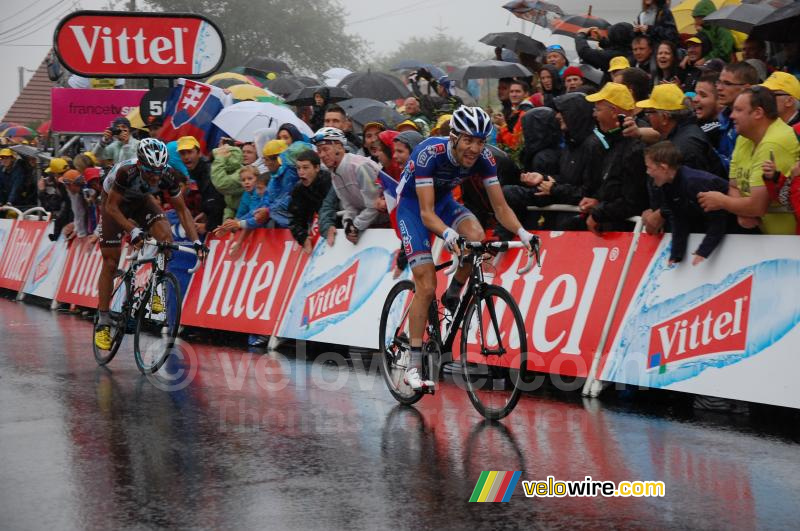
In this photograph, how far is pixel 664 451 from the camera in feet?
22.4

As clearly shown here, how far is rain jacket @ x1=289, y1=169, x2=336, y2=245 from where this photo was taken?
12.6 metres

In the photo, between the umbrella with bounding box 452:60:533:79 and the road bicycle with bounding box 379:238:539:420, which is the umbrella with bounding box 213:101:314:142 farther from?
the road bicycle with bounding box 379:238:539:420

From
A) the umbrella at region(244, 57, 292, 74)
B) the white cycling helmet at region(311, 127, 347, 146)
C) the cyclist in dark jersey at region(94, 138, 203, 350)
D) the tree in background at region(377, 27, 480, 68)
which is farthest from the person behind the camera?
the tree in background at region(377, 27, 480, 68)

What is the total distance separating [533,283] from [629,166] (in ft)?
4.53

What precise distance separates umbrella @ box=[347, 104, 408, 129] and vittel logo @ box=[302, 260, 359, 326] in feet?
15.7

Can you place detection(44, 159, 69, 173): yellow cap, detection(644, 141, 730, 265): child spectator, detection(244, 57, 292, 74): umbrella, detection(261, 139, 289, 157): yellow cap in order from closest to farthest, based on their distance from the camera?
1. detection(644, 141, 730, 265): child spectator
2. detection(261, 139, 289, 157): yellow cap
3. detection(44, 159, 69, 173): yellow cap
4. detection(244, 57, 292, 74): umbrella

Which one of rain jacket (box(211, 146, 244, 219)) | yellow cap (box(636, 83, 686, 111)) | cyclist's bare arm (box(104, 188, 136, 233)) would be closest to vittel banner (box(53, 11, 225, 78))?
rain jacket (box(211, 146, 244, 219))

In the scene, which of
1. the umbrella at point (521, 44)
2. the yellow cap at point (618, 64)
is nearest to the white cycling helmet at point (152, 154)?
the yellow cap at point (618, 64)

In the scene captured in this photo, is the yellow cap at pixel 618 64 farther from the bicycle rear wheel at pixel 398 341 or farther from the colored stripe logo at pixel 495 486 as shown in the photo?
the colored stripe logo at pixel 495 486

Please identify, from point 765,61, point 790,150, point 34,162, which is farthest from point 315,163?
point 34,162

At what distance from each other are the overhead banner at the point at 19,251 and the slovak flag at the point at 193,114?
4671 mm

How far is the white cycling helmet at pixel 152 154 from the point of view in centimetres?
1027

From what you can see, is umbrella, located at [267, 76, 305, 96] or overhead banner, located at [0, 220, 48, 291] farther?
umbrella, located at [267, 76, 305, 96]

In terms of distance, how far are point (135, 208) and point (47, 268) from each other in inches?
366
